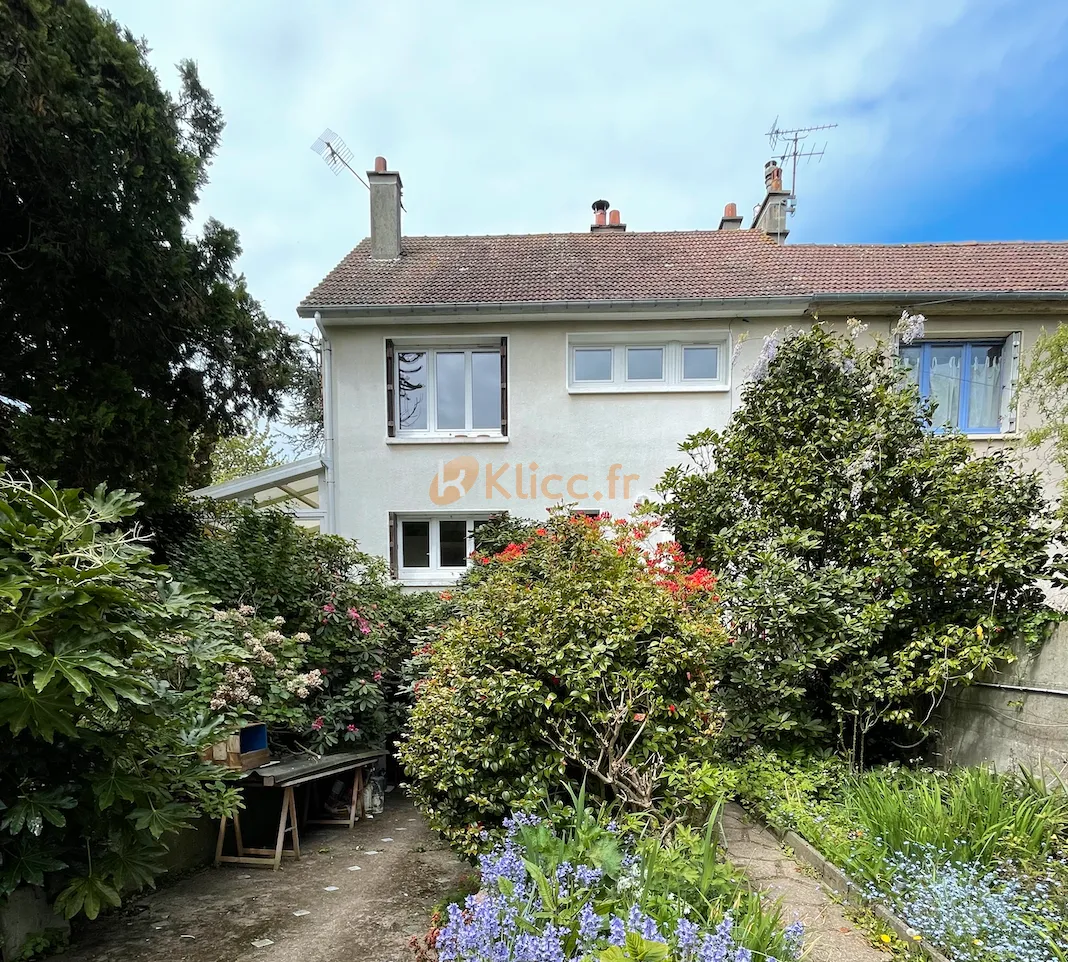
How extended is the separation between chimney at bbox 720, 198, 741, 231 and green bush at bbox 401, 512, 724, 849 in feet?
40.9

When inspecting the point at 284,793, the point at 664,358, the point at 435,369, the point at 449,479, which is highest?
the point at 664,358

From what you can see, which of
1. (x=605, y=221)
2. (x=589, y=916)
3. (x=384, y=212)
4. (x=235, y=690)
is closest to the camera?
(x=589, y=916)

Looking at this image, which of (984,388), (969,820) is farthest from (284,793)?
(984,388)

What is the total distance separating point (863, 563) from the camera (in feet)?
15.8

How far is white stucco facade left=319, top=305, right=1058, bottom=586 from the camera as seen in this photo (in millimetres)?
9562

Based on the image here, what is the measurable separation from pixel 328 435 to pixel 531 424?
3.64 metres

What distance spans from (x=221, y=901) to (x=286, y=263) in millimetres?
14781

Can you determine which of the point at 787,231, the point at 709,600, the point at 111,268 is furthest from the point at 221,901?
the point at 787,231

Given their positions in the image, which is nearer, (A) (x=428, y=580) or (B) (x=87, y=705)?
(B) (x=87, y=705)

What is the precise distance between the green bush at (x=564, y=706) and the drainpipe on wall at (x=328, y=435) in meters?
6.54

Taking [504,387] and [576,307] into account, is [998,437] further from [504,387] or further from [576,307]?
[504,387]

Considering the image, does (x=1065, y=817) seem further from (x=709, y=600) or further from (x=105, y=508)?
(x=105, y=508)

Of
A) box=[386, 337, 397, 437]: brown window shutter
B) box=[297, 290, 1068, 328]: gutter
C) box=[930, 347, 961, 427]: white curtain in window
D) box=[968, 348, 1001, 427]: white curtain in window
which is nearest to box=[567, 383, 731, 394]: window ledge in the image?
box=[297, 290, 1068, 328]: gutter

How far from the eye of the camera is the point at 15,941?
3.15m
